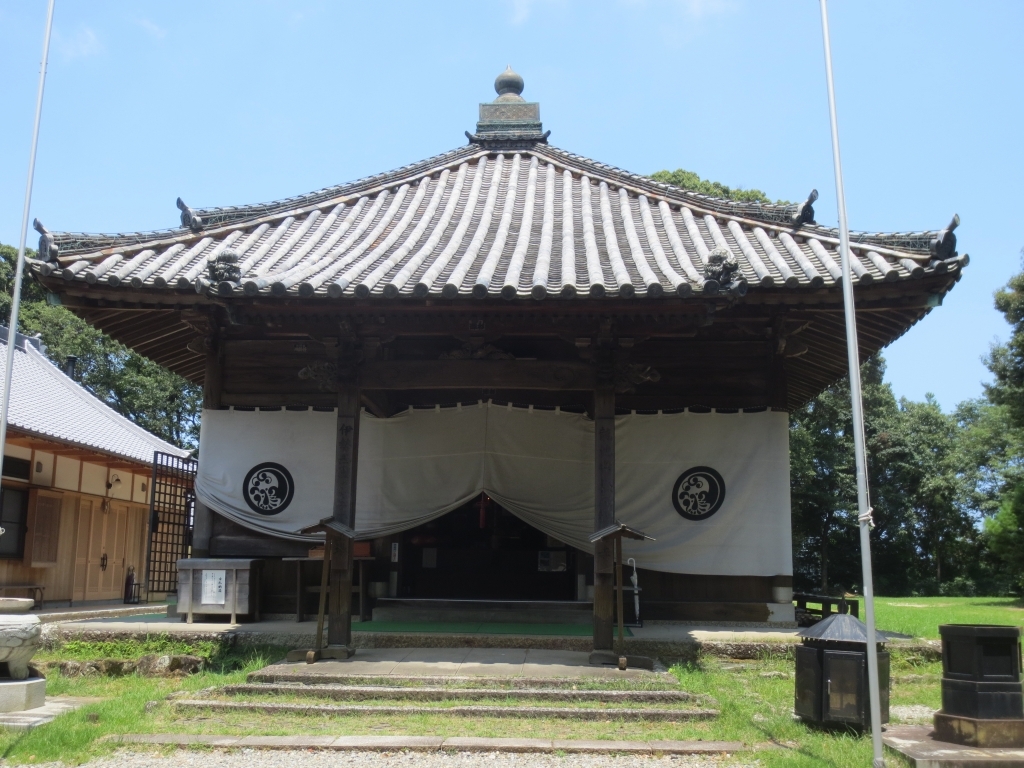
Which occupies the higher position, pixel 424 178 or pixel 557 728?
pixel 424 178

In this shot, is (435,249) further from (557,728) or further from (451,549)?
(557,728)

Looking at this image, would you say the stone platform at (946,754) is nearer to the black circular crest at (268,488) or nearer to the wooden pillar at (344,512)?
the wooden pillar at (344,512)

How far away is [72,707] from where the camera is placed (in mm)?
7160

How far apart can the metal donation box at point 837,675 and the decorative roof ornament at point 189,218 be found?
8.40 metres

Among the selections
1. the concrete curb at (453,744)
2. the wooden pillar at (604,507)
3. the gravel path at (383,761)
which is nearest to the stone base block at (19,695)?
the concrete curb at (453,744)

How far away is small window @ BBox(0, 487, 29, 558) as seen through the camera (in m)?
16.7

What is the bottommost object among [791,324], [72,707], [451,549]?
[72,707]

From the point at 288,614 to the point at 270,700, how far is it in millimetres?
3621

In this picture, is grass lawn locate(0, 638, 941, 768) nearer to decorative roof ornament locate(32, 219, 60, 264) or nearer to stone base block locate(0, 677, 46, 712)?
stone base block locate(0, 677, 46, 712)

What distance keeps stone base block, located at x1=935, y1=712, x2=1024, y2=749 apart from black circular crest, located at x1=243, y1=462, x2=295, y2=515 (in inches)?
300

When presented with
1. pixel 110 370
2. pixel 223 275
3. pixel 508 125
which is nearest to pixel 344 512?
pixel 223 275

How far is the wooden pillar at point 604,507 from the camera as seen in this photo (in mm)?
8203

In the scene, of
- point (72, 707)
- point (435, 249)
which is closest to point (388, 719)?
point (72, 707)

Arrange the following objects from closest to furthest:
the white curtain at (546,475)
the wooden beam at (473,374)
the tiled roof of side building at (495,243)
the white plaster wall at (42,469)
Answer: the tiled roof of side building at (495,243) < the wooden beam at (473,374) < the white curtain at (546,475) < the white plaster wall at (42,469)
